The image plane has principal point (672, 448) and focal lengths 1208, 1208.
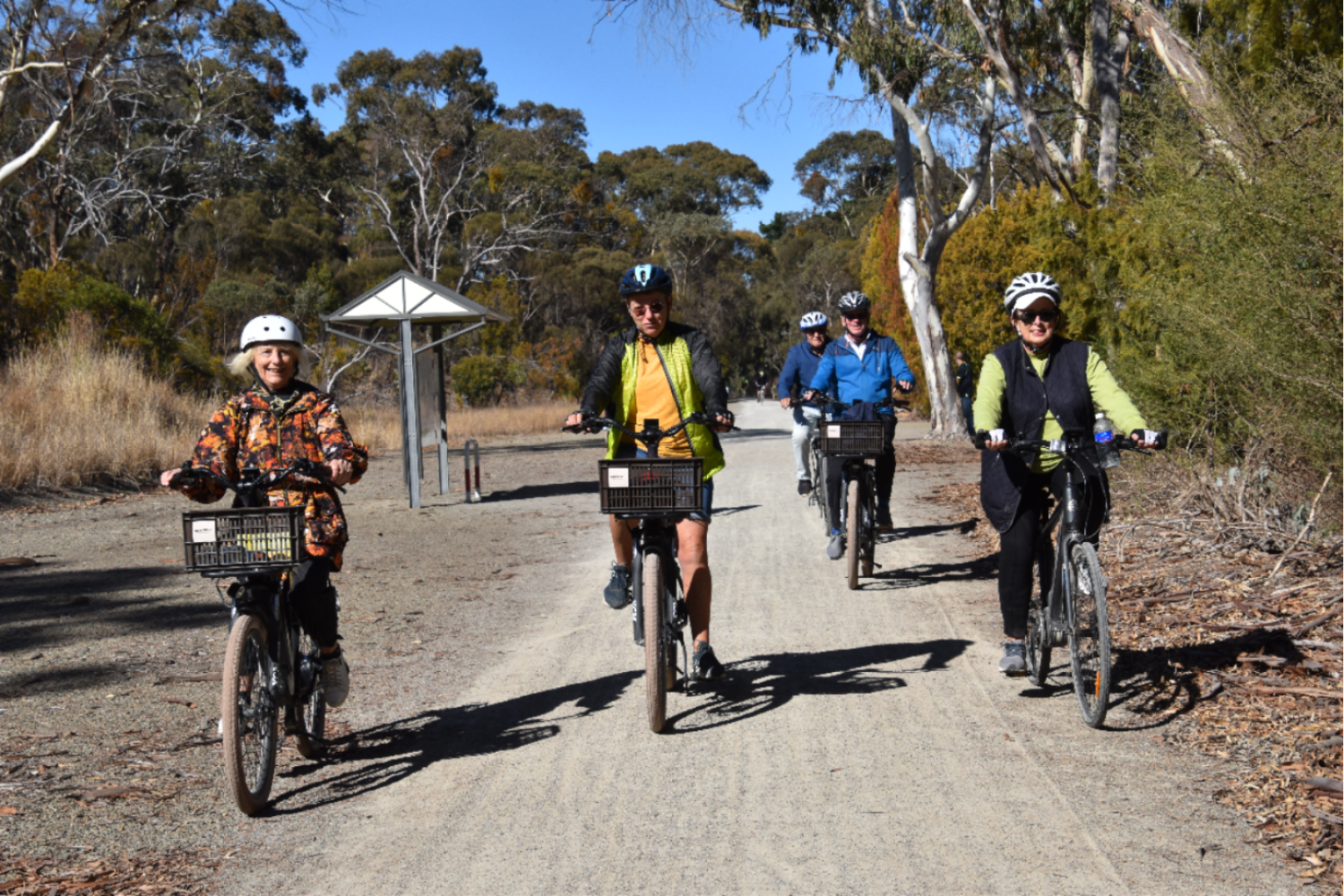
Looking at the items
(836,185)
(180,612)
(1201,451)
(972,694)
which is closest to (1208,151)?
(1201,451)

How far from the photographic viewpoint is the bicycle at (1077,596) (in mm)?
5074

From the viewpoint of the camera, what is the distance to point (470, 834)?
167 inches

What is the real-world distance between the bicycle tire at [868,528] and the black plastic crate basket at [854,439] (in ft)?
0.88

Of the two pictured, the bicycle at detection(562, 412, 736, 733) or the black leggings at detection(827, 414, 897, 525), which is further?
the black leggings at detection(827, 414, 897, 525)

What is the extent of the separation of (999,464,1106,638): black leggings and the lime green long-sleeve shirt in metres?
0.12

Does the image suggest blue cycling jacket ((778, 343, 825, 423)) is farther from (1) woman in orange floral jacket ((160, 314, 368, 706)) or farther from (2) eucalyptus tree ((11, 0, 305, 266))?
(2) eucalyptus tree ((11, 0, 305, 266))

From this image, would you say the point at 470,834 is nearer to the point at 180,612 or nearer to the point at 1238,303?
the point at 180,612

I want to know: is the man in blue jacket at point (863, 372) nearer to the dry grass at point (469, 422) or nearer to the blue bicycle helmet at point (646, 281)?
the blue bicycle helmet at point (646, 281)

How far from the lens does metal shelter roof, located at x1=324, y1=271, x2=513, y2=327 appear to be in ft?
53.7

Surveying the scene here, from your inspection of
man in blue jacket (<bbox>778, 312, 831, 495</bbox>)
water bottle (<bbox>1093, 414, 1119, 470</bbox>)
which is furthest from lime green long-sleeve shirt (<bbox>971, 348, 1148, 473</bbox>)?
man in blue jacket (<bbox>778, 312, 831, 495</bbox>)

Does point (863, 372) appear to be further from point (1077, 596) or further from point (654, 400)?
point (1077, 596)

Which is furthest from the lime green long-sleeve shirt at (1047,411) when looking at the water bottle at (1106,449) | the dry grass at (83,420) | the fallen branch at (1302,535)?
the dry grass at (83,420)

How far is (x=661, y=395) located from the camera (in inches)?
229

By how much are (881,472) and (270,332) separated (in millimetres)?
5847
